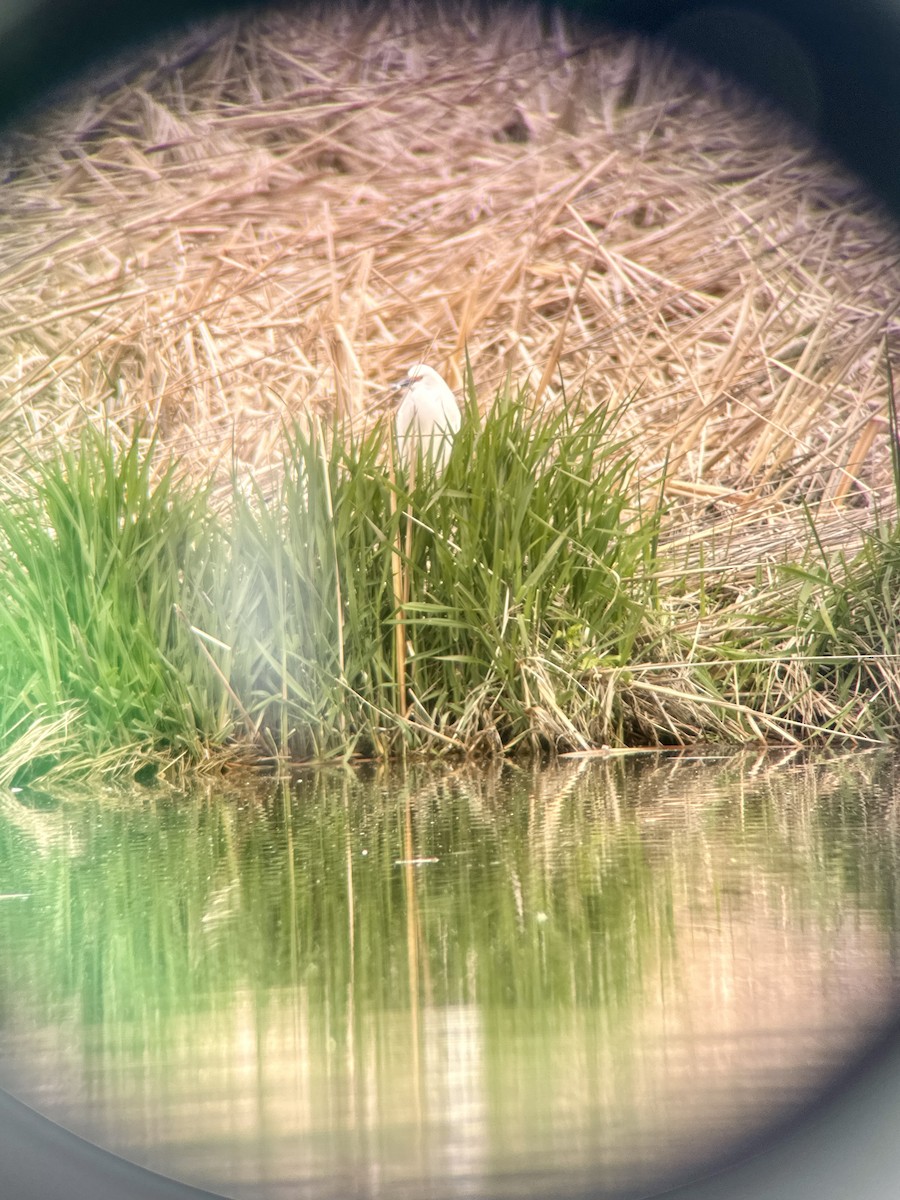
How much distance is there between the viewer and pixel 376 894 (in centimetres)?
83

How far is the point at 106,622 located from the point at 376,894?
835 millimetres

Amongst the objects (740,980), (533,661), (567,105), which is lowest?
(533,661)

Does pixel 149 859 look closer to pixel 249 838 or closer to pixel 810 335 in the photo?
pixel 249 838

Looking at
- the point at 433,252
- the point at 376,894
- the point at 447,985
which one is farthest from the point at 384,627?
the point at 433,252

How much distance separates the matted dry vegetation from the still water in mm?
1318

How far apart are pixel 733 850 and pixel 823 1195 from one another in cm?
53

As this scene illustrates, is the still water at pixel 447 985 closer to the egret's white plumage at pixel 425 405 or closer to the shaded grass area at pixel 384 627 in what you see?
the shaded grass area at pixel 384 627

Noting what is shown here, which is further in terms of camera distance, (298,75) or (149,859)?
(298,75)

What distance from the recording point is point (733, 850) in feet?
3.02

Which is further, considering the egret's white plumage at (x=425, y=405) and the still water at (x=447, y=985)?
the egret's white plumage at (x=425, y=405)

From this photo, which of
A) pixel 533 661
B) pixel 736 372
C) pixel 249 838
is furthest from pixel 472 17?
pixel 249 838

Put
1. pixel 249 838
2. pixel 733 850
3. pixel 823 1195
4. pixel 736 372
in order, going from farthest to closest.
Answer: pixel 736 372 → pixel 249 838 → pixel 733 850 → pixel 823 1195

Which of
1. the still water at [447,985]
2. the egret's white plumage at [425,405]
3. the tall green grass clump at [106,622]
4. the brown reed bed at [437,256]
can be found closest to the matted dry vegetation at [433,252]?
the brown reed bed at [437,256]

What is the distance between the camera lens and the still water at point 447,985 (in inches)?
17.8
